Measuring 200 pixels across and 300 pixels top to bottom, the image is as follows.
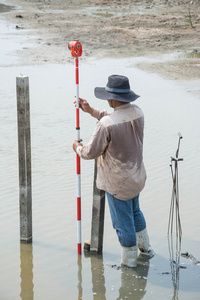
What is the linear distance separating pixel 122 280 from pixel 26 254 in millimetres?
1119

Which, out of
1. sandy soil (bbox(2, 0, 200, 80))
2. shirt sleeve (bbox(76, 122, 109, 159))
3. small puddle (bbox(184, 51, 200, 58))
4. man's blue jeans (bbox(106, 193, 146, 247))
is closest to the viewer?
shirt sleeve (bbox(76, 122, 109, 159))

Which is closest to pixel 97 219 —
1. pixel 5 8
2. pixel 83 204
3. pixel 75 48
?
pixel 83 204

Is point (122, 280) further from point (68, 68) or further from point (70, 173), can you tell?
point (68, 68)

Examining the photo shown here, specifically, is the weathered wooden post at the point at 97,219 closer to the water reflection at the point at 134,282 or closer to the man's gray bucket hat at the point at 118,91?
the water reflection at the point at 134,282

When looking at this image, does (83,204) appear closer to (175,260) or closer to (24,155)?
(24,155)

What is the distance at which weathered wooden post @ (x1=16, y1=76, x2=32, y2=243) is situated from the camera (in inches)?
220

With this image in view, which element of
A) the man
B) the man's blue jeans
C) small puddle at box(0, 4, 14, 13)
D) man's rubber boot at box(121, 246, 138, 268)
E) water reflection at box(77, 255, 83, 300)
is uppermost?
small puddle at box(0, 4, 14, 13)

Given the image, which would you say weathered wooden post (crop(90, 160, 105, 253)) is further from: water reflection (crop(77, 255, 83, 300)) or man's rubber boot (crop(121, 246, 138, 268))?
man's rubber boot (crop(121, 246, 138, 268))

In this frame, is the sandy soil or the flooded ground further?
the sandy soil

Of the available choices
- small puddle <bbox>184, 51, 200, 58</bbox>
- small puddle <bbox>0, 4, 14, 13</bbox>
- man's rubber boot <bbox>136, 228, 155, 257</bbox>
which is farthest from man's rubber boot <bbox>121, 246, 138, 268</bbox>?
small puddle <bbox>0, 4, 14, 13</bbox>

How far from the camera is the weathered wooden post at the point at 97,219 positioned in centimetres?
568

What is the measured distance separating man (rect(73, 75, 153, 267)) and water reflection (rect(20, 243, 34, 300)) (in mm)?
975

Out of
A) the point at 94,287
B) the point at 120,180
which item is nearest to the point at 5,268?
the point at 94,287

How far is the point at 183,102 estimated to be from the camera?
1224 centimetres
